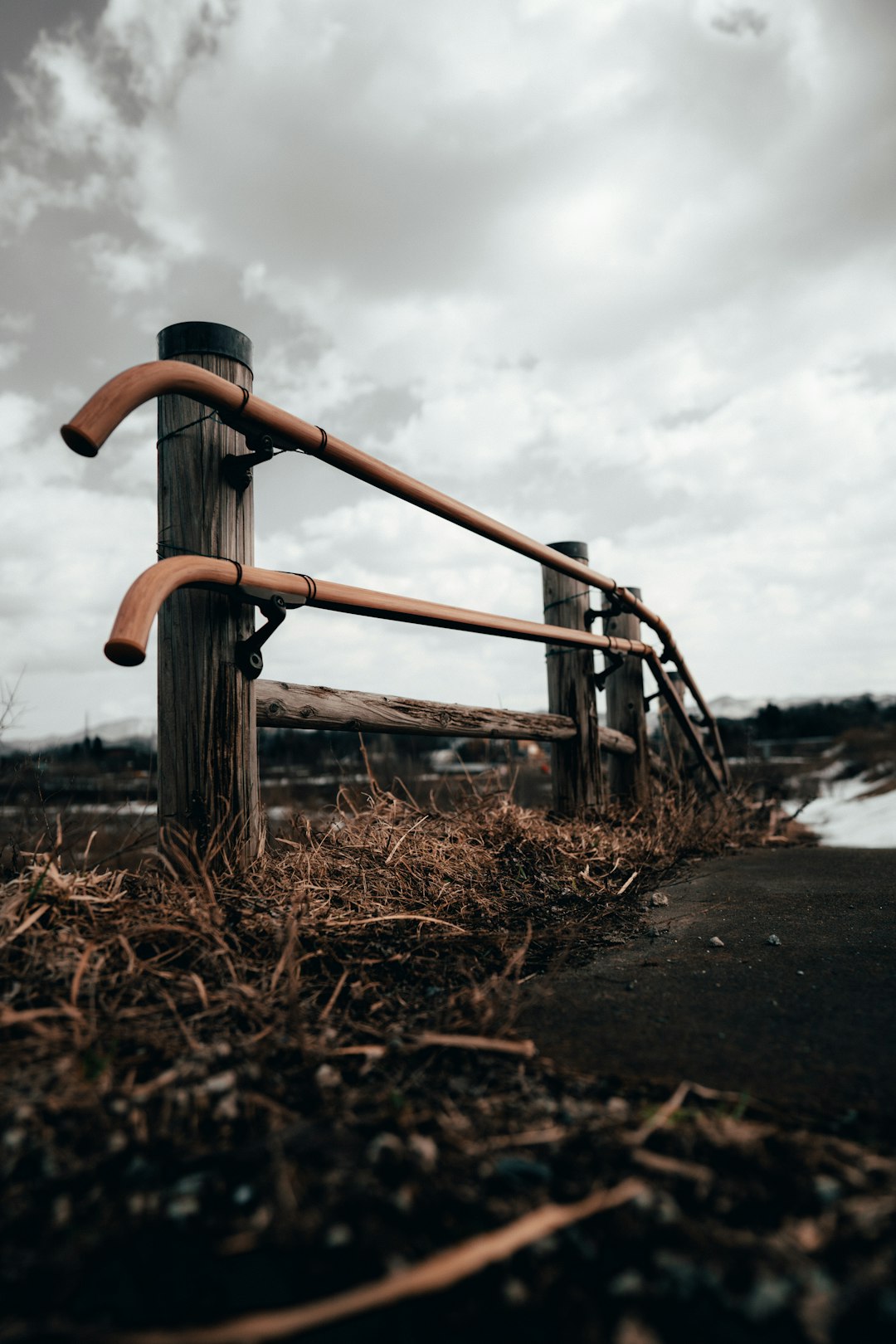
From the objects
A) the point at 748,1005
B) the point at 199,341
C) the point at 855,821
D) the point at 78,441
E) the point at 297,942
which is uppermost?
the point at 199,341

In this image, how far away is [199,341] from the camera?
6.59 feet

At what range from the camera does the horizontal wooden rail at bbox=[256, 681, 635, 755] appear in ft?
6.88

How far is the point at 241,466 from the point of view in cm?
200

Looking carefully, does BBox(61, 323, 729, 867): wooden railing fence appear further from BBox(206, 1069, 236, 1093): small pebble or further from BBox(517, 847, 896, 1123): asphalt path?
BBox(517, 847, 896, 1123): asphalt path

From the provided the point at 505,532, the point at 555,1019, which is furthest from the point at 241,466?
the point at 555,1019

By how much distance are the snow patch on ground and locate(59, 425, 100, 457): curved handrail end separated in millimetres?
3849

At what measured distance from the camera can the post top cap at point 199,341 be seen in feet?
6.59

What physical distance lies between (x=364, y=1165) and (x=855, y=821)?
7.85m

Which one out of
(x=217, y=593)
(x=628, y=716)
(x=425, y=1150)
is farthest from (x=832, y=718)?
(x=425, y=1150)

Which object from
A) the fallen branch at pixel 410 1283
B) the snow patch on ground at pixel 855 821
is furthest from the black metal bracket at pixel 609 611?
the fallen branch at pixel 410 1283

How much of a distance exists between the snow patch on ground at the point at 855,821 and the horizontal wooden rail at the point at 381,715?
78.9 inches

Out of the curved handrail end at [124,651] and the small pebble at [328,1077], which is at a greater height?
the curved handrail end at [124,651]

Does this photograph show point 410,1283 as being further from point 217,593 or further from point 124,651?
point 217,593

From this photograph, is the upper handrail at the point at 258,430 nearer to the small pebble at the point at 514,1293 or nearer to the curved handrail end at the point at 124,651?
the curved handrail end at the point at 124,651
